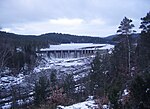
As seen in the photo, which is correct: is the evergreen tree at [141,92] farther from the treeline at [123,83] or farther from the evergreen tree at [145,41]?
the evergreen tree at [145,41]

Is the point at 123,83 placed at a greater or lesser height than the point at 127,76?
greater

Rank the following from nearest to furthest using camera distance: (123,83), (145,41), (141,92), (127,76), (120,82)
→ (141,92)
(120,82)
(123,83)
(127,76)
(145,41)

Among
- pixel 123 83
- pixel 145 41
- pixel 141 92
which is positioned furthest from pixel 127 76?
pixel 141 92

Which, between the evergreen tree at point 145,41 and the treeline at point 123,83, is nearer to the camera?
the treeline at point 123,83

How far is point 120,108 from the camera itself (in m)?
10.9

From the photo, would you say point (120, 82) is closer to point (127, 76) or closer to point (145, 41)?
point (127, 76)

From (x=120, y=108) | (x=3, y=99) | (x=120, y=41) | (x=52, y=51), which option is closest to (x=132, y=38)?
(x=120, y=41)

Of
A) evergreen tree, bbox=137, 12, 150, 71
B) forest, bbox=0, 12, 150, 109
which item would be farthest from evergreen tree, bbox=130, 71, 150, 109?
evergreen tree, bbox=137, 12, 150, 71

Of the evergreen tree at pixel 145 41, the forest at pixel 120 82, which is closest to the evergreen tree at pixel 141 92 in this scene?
the forest at pixel 120 82

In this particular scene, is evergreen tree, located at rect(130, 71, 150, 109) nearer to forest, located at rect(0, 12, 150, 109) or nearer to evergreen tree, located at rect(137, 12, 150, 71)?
forest, located at rect(0, 12, 150, 109)

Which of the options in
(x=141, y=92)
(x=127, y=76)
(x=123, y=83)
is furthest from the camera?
(x=127, y=76)

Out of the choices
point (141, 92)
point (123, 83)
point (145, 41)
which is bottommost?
point (123, 83)

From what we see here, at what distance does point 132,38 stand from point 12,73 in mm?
47554

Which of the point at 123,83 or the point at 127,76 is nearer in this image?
the point at 123,83
